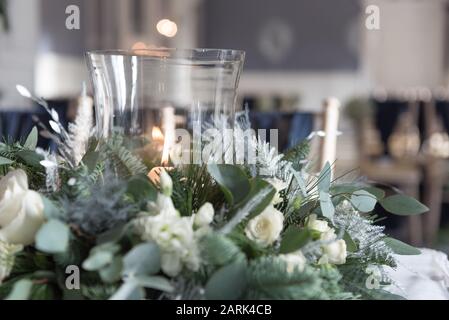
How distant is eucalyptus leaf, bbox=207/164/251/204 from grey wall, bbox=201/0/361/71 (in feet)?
25.2

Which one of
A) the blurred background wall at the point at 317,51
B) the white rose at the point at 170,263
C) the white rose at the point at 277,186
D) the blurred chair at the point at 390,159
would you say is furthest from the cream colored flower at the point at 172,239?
the blurred background wall at the point at 317,51

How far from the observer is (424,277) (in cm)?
86

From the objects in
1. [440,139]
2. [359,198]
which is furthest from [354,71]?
[359,198]

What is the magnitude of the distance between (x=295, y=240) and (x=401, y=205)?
0.55 ft

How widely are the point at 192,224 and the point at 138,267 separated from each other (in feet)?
0.22

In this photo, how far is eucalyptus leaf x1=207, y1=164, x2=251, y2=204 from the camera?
55 centimetres

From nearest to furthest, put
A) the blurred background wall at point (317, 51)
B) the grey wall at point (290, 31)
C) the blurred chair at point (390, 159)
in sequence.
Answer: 1. the blurred chair at point (390, 159)
2. the blurred background wall at point (317, 51)
3. the grey wall at point (290, 31)

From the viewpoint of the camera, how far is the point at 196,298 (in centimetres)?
50

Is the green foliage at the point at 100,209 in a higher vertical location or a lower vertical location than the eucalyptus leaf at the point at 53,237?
higher

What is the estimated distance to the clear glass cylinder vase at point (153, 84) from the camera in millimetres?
646

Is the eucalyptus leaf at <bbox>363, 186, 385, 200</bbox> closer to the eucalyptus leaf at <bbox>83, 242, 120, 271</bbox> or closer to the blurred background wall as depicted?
the eucalyptus leaf at <bbox>83, 242, 120, 271</bbox>

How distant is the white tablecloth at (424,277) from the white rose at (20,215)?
359 mm

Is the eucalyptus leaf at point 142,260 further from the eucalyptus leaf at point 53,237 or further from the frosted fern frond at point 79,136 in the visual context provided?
the frosted fern frond at point 79,136
